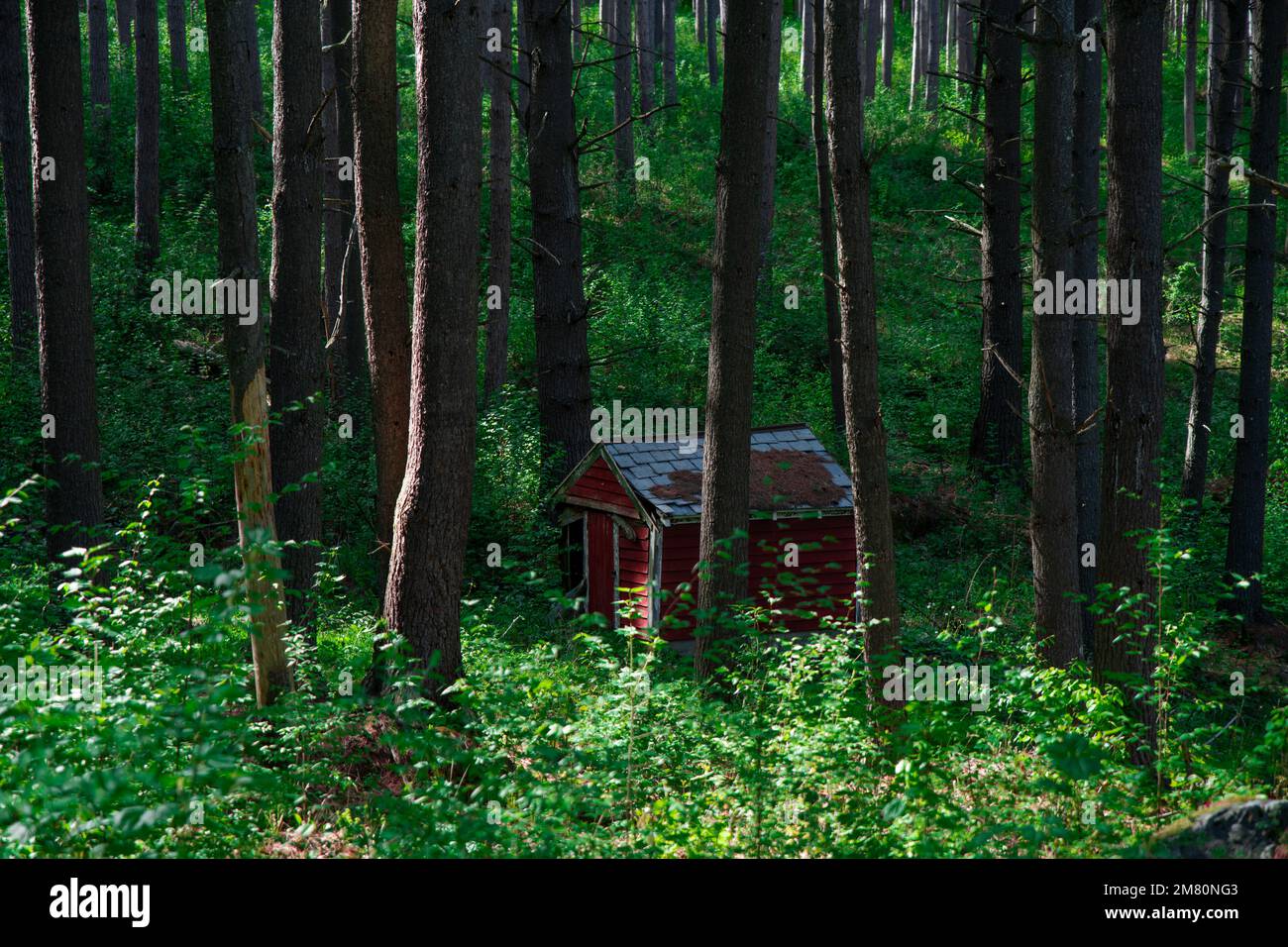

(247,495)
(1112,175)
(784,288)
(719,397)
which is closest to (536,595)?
(719,397)

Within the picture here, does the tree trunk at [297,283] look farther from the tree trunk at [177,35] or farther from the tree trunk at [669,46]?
the tree trunk at [669,46]

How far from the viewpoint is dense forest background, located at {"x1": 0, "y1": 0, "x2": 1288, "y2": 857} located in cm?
536

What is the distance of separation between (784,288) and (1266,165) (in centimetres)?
1174

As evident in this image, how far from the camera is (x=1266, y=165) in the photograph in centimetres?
1434

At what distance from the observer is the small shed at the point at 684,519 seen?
12.5 m

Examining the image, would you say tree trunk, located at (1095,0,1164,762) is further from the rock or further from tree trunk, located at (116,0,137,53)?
tree trunk, located at (116,0,137,53)

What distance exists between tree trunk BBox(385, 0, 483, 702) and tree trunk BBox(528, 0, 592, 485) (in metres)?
5.83

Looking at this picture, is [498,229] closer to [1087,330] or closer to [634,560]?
[634,560]

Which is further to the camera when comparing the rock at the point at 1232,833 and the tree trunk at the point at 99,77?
the tree trunk at the point at 99,77

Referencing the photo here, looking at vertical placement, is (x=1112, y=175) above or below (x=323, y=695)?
above

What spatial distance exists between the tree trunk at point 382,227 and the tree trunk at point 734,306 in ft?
8.12

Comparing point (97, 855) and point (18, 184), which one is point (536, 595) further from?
point (18, 184)

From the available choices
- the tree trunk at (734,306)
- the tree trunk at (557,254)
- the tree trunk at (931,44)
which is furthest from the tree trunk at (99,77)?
the tree trunk at (931,44)
